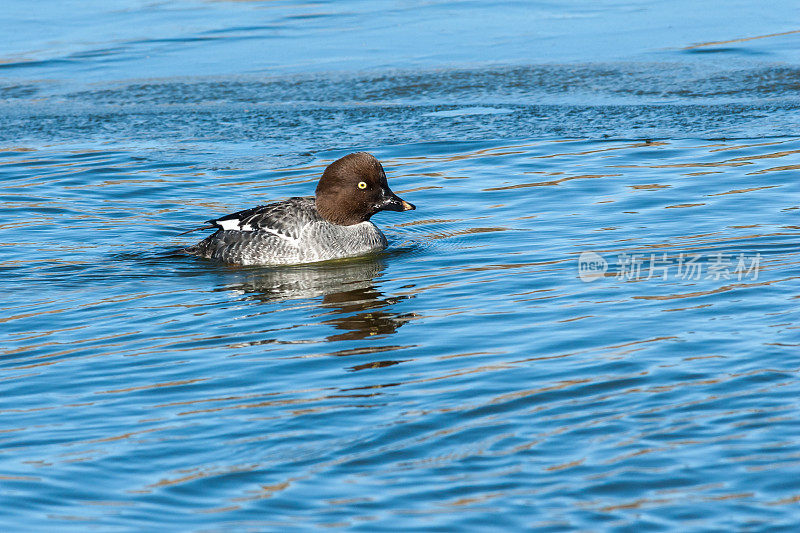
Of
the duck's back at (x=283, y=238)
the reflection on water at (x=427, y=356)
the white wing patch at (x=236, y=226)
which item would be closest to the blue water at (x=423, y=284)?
the reflection on water at (x=427, y=356)

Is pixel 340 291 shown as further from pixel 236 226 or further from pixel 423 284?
pixel 236 226

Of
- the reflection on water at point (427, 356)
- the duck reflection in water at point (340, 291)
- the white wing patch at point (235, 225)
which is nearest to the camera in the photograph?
the reflection on water at point (427, 356)

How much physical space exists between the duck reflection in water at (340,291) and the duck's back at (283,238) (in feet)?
A: 0.38

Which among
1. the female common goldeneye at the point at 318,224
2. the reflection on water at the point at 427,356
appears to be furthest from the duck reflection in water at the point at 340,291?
the female common goldeneye at the point at 318,224

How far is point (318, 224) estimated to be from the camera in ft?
33.8

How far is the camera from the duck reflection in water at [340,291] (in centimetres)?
811

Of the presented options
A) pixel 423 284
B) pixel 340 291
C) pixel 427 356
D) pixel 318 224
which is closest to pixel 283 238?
pixel 318 224

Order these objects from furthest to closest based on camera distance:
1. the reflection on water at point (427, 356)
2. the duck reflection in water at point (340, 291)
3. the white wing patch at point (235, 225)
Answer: the white wing patch at point (235, 225) → the duck reflection in water at point (340, 291) → the reflection on water at point (427, 356)

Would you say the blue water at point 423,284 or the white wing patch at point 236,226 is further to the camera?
the white wing patch at point 236,226

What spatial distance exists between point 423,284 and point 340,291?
70 centimetres

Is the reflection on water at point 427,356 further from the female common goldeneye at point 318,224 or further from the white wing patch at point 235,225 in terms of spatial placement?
the white wing patch at point 235,225

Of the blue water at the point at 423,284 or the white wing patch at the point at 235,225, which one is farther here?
the white wing patch at the point at 235,225

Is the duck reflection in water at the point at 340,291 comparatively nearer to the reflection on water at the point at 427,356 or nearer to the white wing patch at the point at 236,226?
the reflection on water at the point at 427,356

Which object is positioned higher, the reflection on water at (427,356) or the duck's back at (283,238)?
the duck's back at (283,238)
